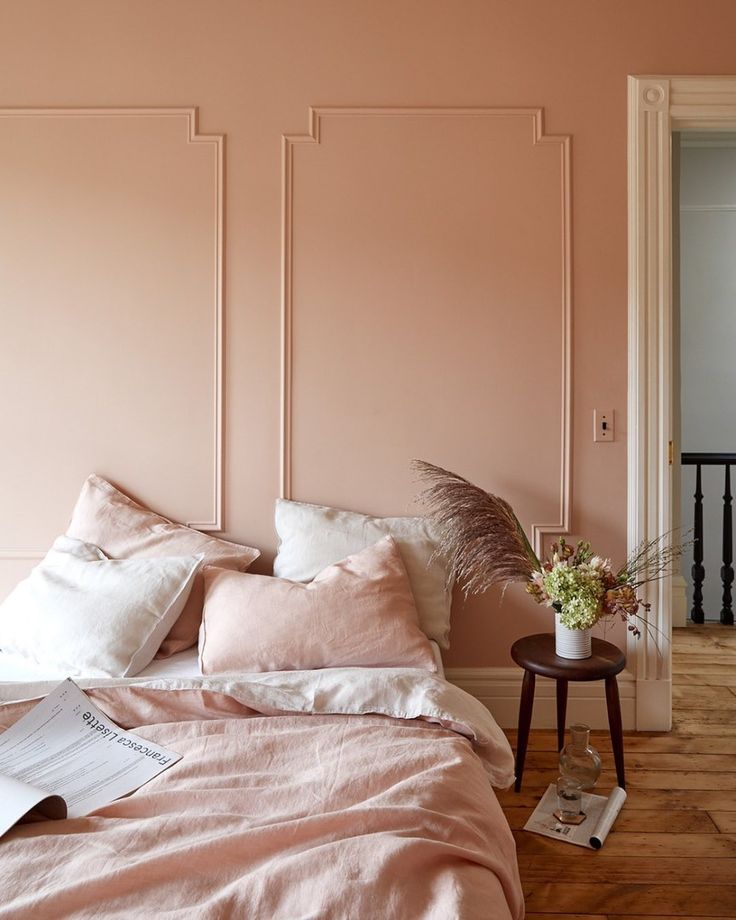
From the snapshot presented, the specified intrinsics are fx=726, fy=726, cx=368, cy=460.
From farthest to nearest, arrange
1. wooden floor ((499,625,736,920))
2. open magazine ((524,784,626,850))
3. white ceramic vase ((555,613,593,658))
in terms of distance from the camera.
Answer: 1. white ceramic vase ((555,613,593,658))
2. open magazine ((524,784,626,850))
3. wooden floor ((499,625,736,920))

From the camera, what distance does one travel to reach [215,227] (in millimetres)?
2754

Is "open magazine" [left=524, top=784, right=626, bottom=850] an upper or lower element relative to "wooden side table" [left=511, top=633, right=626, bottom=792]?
lower

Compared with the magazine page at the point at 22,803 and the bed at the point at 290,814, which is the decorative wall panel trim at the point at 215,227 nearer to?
the bed at the point at 290,814

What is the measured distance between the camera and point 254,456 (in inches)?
109

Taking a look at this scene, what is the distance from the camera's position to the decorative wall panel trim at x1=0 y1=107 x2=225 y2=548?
273cm

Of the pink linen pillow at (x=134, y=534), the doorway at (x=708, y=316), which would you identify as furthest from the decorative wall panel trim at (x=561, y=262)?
the doorway at (x=708, y=316)

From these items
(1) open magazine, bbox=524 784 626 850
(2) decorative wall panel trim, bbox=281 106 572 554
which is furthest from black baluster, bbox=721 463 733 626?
(1) open magazine, bbox=524 784 626 850

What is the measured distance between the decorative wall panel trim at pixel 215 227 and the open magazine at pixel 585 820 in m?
1.48

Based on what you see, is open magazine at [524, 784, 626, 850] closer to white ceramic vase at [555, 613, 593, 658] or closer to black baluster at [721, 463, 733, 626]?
white ceramic vase at [555, 613, 593, 658]

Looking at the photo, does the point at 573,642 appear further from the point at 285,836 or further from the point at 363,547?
the point at 285,836

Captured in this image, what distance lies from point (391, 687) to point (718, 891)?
998 mm

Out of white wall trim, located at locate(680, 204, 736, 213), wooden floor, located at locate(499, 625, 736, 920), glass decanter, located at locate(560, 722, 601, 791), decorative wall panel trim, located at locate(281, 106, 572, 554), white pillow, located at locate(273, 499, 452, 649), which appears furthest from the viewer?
white wall trim, located at locate(680, 204, 736, 213)

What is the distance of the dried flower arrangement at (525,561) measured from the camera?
227cm

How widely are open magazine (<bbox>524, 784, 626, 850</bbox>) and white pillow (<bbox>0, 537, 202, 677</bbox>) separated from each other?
127 centimetres
